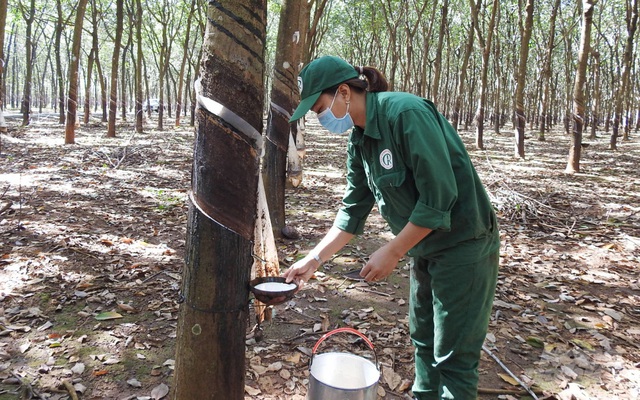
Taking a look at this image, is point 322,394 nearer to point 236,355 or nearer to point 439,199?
point 236,355

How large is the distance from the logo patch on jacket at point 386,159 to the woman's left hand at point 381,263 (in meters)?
0.32

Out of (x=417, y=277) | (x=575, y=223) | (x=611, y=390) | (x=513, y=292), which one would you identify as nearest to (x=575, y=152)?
(x=575, y=223)

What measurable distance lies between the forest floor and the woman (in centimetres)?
105

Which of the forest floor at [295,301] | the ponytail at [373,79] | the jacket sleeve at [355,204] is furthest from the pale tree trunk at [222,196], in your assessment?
the forest floor at [295,301]

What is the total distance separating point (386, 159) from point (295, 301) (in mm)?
2371

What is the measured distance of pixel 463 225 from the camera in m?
1.82

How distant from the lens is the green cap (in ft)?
5.77

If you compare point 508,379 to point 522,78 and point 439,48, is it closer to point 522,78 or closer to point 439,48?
point 522,78

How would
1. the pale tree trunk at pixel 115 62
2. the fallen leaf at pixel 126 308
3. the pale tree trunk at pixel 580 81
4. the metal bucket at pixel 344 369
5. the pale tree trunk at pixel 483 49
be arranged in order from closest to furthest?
the metal bucket at pixel 344 369, the fallen leaf at pixel 126 308, the pale tree trunk at pixel 580 81, the pale tree trunk at pixel 483 49, the pale tree trunk at pixel 115 62

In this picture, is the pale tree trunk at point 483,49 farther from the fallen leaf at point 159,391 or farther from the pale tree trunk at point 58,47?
the pale tree trunk at point 58,47

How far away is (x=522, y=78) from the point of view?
12.1 metres

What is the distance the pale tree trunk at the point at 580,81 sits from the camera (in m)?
9.55

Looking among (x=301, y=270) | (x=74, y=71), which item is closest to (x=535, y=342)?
(x=301, y=270)

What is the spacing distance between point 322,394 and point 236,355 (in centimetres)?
41
